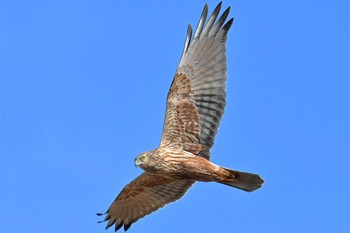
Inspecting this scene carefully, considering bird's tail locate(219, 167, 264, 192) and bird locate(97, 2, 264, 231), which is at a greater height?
bird locate(97, 2, 264, 231)

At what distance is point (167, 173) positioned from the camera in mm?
14422

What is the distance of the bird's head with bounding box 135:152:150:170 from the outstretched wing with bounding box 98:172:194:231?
1218 millimetres

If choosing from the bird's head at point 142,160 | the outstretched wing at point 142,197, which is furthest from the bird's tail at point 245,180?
the outstretched wing at point 142,197

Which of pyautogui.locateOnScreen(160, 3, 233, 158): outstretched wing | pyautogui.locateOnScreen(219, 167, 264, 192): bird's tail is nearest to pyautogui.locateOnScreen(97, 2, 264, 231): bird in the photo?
pyautogui.locateOnScreen(160, 3, 233, 158): outstretched wing

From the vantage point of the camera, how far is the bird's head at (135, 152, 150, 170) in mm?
14180

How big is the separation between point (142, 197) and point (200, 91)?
227 cm

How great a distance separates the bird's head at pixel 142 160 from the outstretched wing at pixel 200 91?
662mm

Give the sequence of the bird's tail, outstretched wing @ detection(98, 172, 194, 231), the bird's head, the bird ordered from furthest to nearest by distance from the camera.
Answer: outstretched wing @ detection(98, 172, 194, 231)
the bird
the bird's head
the bird's tail

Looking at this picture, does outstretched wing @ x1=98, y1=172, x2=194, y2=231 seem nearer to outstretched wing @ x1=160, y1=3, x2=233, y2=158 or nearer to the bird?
the bird

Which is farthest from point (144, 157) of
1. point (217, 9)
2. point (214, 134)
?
point (217, 9)

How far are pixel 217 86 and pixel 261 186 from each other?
6.51 feet

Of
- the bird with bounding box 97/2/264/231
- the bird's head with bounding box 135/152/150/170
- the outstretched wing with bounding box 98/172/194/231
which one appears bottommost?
the bird's head with bounding box 135/152/150/170

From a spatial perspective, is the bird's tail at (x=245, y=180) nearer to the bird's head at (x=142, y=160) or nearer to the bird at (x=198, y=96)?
the bird at (x=198, y=96)

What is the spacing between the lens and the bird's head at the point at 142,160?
14.2 metres
